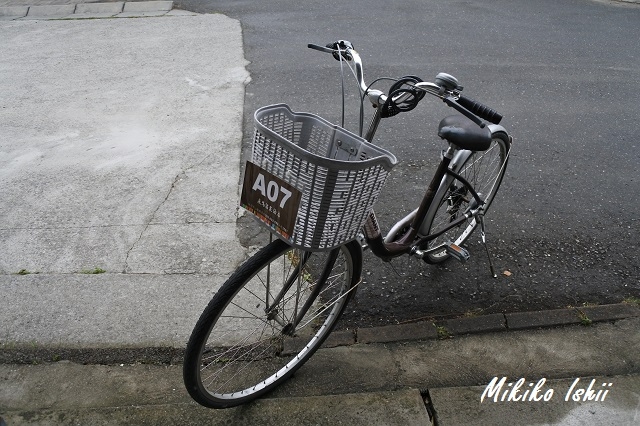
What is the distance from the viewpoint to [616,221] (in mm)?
3969

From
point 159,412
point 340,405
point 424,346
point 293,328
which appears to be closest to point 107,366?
A: point 159,412

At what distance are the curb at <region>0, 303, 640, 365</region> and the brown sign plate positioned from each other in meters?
1.10

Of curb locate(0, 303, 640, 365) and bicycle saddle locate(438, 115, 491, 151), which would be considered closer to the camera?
bicycle saddle locate(438, 115, 491, 151)

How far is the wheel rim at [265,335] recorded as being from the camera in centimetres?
264

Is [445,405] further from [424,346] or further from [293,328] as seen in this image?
[293,328]

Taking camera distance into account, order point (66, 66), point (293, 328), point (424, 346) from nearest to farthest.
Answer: point (293, 328) < point (424, 346) < point (66, 66)

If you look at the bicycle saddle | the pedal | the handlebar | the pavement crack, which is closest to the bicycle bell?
the handlebar

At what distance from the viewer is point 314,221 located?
6.55 feet

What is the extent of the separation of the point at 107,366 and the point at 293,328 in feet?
3.08

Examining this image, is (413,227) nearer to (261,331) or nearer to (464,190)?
(464,190)

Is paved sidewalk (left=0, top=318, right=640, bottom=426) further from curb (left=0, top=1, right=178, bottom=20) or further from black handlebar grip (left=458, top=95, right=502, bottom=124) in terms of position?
curb (left=0, top=1, right=178, bottom=20)

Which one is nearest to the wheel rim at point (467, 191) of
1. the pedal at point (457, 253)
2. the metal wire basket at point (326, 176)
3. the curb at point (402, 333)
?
the pedal at point (457, 253)

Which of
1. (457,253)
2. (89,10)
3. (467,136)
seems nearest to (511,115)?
(457,253)

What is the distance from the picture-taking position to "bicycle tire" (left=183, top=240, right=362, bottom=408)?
2.25m
